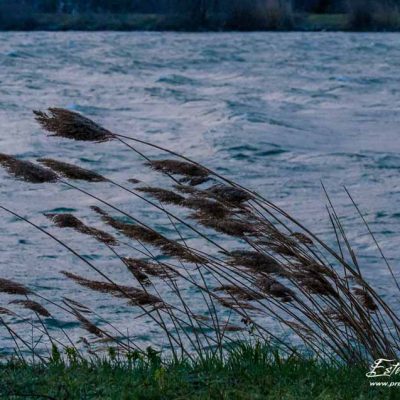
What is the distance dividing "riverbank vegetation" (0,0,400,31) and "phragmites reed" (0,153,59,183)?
33.0 meters

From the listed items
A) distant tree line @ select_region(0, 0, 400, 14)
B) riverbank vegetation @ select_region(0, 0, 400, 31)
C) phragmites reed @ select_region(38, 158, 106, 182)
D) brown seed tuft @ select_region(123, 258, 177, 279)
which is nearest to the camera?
phragmites reed @ select_region(38, 158, 106, 182)

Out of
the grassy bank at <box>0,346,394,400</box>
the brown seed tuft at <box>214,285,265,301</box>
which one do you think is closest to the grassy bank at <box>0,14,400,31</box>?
the brown seed tuft at <box>214,285,265,301</box>

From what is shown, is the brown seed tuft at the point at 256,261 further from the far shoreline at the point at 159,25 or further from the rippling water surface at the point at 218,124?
the far shoreline at the point at 159,25

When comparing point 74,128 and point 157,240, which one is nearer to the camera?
point 74,128

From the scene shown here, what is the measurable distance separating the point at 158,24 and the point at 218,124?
2319 centimetres

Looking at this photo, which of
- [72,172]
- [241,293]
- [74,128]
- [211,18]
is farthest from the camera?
[211,18]

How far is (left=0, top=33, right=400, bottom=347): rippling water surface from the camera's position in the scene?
29.8ft

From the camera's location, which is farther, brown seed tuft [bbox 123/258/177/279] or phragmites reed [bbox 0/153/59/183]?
brown seed tuft [bbox 123/258/177/279]

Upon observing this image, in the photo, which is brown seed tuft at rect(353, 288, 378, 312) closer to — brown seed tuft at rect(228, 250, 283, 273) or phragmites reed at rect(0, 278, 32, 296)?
brown seed tuft at rect(228, 250, 283, 273)

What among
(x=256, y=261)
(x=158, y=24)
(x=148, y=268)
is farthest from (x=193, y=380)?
(x=158, y=24)

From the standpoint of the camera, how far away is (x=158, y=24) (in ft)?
126

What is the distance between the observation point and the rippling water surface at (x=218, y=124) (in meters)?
9.09

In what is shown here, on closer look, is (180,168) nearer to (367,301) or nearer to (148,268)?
(148,268)

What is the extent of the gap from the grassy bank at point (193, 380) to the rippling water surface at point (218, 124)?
7.88ft
